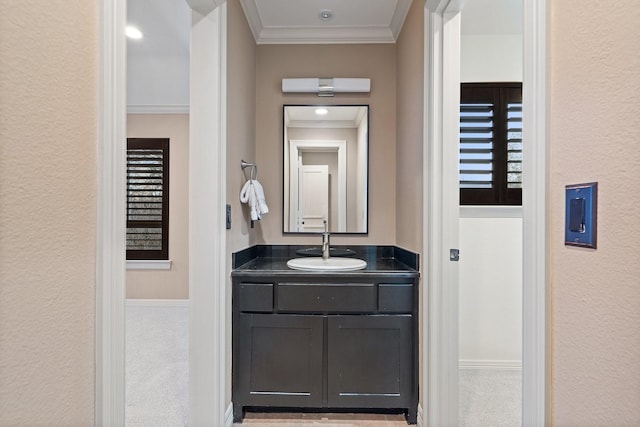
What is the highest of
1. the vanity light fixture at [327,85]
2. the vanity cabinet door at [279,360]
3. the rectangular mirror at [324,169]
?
the vanity light fixture at [327,85]

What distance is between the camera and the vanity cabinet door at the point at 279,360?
2045mm

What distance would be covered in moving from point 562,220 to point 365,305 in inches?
55.3

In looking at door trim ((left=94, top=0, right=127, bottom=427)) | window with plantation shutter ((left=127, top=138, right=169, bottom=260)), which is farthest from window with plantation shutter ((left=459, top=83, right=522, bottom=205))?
window with plantation shutter ((left=127, top=138, right=169, bottom=260))

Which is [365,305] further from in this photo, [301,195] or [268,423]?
[301,195]

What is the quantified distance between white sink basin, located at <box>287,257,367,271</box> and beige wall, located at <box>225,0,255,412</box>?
1.25 ft

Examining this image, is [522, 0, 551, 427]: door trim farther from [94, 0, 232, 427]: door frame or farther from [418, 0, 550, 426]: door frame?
[94, 0, 232, 427]: door frame

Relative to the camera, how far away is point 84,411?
0.80 meters

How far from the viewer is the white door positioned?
2.75 metres

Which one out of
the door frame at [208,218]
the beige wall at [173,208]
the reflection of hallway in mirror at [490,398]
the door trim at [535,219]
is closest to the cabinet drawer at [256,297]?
the door frame at [208,218]

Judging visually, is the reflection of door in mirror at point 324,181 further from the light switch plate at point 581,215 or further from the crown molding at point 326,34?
the light switch plate at point 581,215

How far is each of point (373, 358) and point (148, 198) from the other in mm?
3427

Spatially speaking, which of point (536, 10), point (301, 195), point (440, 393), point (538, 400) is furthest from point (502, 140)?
point (538, 400)

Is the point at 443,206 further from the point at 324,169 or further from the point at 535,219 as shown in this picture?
the point at 324,169

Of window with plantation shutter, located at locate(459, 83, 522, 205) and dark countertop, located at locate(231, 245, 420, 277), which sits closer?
dark countertop, located at locate(231, 245, 420, 277)
